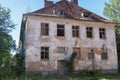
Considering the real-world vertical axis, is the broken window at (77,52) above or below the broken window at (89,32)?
below

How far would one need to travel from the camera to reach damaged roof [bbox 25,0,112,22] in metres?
28.5

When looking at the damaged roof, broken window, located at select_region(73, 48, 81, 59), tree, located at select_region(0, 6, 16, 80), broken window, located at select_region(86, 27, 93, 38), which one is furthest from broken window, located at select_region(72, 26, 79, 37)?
tree, located at select_region(0, 6, 16, 80)

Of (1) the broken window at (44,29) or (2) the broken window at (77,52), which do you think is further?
(2) the broken window at (77,52)

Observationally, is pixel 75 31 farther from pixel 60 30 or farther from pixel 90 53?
pixel 90 53

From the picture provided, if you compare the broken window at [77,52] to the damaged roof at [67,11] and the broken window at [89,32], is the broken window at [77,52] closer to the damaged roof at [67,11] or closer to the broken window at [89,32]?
the broken window at [89,32]

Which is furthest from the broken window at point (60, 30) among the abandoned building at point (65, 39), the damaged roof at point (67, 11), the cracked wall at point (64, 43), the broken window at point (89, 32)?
the broken window at point (89, 32)

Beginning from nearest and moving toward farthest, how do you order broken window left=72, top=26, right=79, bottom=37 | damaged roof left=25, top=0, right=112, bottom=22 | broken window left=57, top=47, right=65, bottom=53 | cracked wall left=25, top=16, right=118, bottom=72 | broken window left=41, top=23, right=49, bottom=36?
cracked wall left=25, top=16, right=118, bottom=72 → broken window left=41, top=23, right=49, bottom=36 → broken window left=57, top=47, right=65, bottom=53 → damaged roof left=25, top=0, right=112, bottom=22 → broken window left=72, top=26, right=79, bottom=37

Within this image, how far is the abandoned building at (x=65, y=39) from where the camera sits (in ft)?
86.3

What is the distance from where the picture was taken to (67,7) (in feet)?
102

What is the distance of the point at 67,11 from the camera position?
30.1 meters

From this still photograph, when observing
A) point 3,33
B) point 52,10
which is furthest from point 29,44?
point 3,33

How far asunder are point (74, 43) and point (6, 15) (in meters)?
14.1

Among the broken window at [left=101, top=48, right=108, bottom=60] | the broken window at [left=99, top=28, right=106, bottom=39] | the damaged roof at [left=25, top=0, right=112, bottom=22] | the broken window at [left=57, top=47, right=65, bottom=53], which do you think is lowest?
the broken window at [left=101, top=48, right=108, bottom=60]

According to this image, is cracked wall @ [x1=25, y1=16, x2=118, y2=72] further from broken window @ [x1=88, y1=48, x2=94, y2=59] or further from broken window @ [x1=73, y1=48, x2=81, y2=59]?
broken window @ [x1=88, y1=48, x2=94, y2=59]
